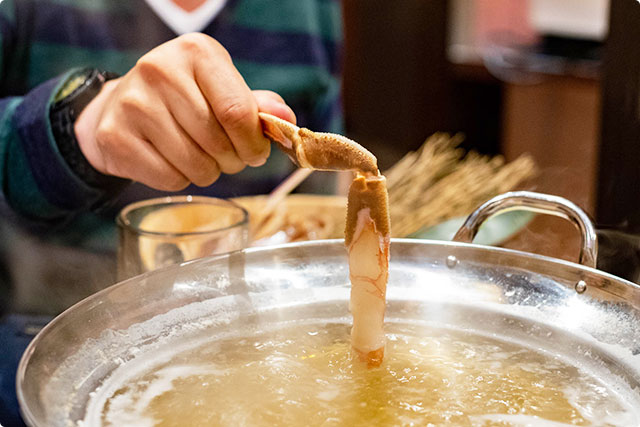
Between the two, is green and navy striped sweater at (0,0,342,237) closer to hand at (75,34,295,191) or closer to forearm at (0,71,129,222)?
forearm at (0,71,129,222)

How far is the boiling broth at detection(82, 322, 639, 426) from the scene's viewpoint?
0.68 metres

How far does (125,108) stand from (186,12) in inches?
37.1

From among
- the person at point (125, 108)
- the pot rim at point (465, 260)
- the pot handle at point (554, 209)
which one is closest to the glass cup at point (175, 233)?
the person at point (125, 108)

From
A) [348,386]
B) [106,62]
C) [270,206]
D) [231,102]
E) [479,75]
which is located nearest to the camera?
[348,386]

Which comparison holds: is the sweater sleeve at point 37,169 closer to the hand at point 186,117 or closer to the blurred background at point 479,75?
the hand at point 186,117

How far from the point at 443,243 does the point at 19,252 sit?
120 cm

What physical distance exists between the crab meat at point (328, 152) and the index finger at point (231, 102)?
0.08m

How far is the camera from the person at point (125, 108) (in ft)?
3.03

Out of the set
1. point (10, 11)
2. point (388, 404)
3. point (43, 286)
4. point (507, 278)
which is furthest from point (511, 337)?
point (10, 11)

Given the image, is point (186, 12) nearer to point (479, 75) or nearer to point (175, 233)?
point (175, 233)

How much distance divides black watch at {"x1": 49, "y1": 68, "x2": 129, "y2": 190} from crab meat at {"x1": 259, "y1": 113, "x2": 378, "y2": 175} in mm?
518

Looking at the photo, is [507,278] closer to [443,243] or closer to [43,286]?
[443,243]

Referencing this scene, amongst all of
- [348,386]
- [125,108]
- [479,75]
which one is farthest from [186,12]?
[479,75]

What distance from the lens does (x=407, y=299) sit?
3.01ft
